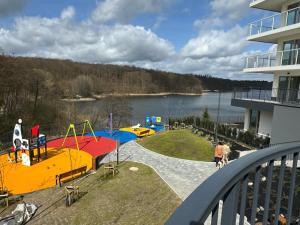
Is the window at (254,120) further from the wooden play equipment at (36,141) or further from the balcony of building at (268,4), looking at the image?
the wooden play equipment at (36,141)

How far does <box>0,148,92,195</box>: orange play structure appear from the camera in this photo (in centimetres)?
1462

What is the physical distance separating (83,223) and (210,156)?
38.6ft

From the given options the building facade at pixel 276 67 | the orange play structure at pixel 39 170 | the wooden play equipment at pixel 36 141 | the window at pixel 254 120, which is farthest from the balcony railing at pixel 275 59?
the wooden play equipment at pixel 36 141

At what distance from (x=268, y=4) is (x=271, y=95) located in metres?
8.17

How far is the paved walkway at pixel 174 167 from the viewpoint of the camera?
1329 centimetres

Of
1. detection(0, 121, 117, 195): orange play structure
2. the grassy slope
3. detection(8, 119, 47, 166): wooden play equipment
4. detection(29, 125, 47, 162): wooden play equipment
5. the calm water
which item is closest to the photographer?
the grassy slope

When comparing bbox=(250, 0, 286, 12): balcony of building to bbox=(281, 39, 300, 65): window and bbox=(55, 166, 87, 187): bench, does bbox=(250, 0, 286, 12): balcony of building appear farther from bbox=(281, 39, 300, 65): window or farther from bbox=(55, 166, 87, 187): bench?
bbox=(55, 166, 87, 187): bench

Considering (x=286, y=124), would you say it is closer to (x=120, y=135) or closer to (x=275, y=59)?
(x=275, y=59)

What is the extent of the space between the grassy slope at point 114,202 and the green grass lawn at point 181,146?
→ 18.2ft

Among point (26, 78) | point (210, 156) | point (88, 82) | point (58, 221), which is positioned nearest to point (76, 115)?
point (26, 78)

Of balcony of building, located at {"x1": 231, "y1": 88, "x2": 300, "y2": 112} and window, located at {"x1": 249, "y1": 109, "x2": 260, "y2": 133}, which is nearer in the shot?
balcony of building, located at {"x1": 231, "y1": 88, "x2": 300, "y2": 112}

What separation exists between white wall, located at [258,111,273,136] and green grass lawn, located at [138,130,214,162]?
4.96m

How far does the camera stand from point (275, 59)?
22.9 meters

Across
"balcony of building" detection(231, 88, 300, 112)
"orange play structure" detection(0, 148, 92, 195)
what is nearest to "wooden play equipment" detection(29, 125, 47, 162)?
"orange play structure" detection(0, 148, 92, 195)
